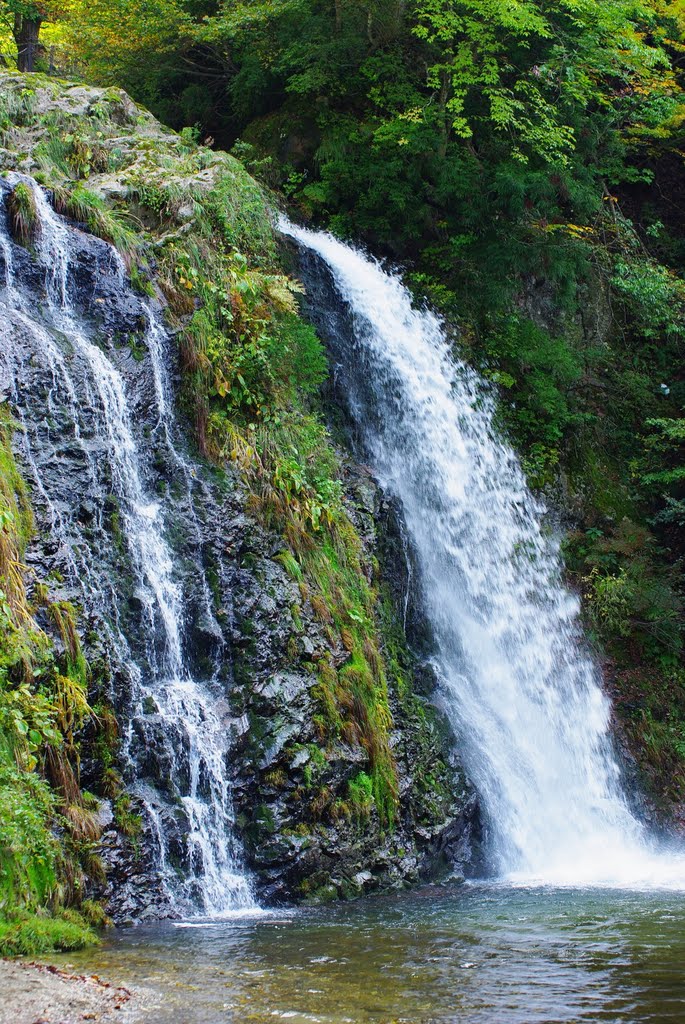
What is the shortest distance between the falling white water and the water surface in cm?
258

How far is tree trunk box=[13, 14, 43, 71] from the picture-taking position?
1814cm

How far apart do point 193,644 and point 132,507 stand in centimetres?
136

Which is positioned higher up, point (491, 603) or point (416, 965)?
point (491, 603)

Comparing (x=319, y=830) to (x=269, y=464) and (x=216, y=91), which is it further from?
(x=216, y=91)

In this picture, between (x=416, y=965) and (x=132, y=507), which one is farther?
(x=132, y=507)

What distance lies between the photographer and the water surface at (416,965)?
4227mm

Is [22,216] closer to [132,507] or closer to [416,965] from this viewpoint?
[132,507]

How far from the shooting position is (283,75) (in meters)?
16.5

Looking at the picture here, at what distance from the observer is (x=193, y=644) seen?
8172 millimetres

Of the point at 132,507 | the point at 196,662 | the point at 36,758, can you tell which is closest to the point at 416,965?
the point at 36,758

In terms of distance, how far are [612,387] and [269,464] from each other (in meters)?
8.48

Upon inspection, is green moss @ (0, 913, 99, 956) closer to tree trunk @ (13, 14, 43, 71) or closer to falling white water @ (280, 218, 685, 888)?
falling white water @ (280, 218, 685, 888)

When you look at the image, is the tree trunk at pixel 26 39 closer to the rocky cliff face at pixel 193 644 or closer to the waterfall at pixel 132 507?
the rocky cliff face at pixel 193 644

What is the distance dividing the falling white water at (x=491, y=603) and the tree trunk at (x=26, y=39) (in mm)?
8243
